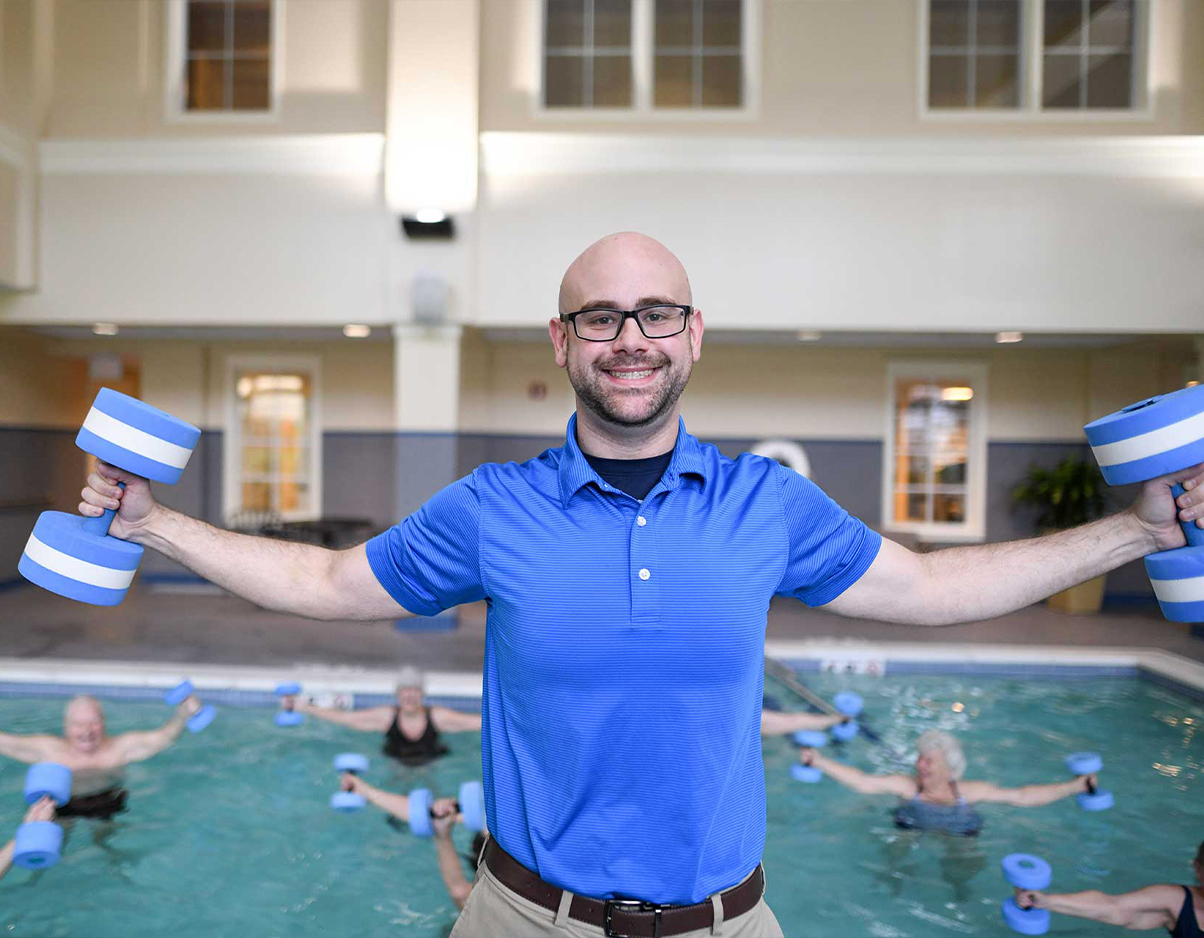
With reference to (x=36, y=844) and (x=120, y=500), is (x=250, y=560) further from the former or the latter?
(x=36, y=844)

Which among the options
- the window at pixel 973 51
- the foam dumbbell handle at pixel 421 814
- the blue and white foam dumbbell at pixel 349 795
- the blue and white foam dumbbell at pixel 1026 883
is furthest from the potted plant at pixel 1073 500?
the foam dumbbell handle at pixel 421 814

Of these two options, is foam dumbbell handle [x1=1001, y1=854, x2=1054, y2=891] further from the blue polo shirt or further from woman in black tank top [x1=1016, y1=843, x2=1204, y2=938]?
the blue polo shirt

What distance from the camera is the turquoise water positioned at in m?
3.31

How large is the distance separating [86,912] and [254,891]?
22.8 inches

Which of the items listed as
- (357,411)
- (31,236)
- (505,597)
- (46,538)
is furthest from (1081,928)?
(31,236)

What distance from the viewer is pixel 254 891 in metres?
3.47

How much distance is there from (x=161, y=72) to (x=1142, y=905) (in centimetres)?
870

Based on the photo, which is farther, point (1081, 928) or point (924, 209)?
point (924, 209)

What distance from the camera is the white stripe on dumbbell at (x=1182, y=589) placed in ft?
4.31

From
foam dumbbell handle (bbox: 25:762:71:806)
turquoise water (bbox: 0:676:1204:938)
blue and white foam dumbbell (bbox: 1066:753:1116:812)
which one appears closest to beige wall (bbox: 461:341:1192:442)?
turquoise water (bbox: 0:676:1204:938)

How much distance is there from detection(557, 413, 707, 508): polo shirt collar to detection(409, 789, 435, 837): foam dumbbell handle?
220 centimetres

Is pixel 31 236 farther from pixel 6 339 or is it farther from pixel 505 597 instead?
pixel 505 597

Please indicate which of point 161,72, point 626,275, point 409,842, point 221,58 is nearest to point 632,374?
point 626,275

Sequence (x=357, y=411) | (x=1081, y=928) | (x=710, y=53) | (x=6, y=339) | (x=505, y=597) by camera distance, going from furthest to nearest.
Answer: (x=357, y=411) < (x=6, y=339) < (x=710, y=53) < (x=1081, y=928) < (x=505, y=597)
